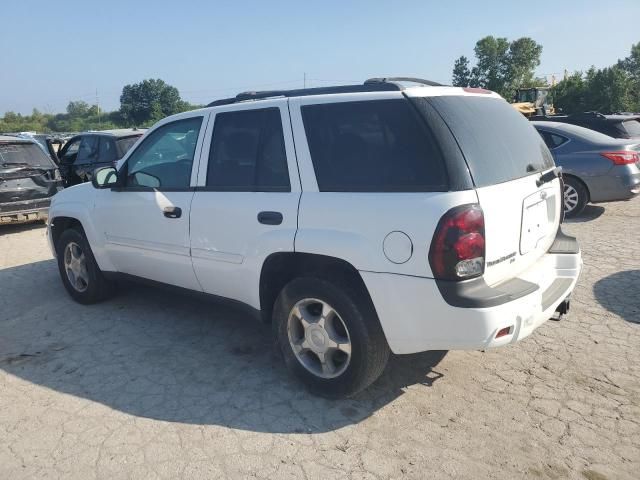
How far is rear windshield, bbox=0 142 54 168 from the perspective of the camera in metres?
8.60

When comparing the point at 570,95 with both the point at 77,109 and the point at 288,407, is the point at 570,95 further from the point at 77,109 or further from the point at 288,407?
the point at 77,109

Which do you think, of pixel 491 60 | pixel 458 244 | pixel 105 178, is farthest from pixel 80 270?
pixel 491 60

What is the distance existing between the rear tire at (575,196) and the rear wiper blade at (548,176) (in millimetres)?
5006

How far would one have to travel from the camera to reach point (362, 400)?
3.23m

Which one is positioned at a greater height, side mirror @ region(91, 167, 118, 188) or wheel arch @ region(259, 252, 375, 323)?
side mirror @ region(91, 167, 118, 188)

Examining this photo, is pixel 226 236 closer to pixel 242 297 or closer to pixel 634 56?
pixel 242 297

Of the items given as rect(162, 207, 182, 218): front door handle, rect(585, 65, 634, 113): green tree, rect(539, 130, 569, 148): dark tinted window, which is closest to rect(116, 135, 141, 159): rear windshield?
rect(162, 207, 182, 218): front door handle

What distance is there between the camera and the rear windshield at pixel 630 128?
31.0ft

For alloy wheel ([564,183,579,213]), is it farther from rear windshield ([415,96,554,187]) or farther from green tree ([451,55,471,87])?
green tree ([451,55,471,87])

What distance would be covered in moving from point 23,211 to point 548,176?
832 cm

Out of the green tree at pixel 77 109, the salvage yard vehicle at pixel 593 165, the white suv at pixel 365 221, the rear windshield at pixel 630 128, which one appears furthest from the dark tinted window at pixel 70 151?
the green tree at pixel 77 109

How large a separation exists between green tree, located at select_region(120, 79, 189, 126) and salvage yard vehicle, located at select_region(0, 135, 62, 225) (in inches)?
2486

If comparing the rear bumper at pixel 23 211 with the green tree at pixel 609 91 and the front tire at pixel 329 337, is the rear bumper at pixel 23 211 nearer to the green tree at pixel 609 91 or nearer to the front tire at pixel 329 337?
the front tire at pixel 329 337

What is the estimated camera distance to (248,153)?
3.52 m
